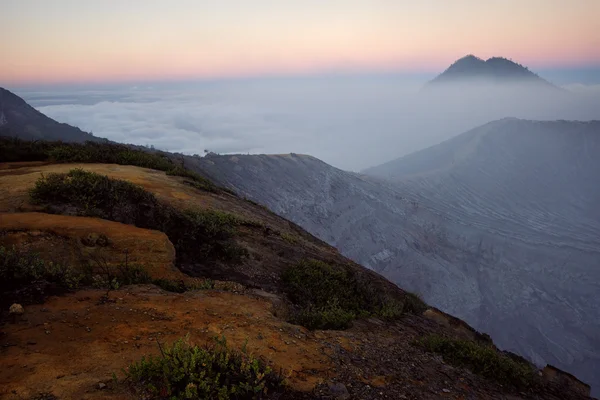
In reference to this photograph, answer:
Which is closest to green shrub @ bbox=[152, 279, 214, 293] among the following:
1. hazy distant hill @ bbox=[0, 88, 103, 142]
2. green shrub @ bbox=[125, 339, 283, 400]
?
green shrub @ bbox=[125, 339, 283, 400]

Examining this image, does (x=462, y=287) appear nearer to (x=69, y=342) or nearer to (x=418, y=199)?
(x=418, y=199)

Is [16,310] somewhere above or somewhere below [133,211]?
below

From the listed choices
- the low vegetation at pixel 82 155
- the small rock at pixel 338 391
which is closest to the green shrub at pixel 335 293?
the small rock at pixel 338 391

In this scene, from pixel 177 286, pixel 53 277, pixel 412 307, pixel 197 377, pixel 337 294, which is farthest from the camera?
pixel 412 307

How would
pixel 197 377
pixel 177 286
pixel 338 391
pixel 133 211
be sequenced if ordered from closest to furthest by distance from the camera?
pixel 197 377 < pixel 338 391 < pixel 177 286 < pixel 133 211

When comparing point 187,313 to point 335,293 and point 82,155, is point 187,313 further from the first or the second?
point 82,155

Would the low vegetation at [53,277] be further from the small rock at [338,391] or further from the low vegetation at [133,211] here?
the small rock at [338,391]

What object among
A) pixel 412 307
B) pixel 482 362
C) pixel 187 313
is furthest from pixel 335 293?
pixel 187 313

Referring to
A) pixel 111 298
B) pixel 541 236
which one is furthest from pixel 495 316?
pixel 111 298
